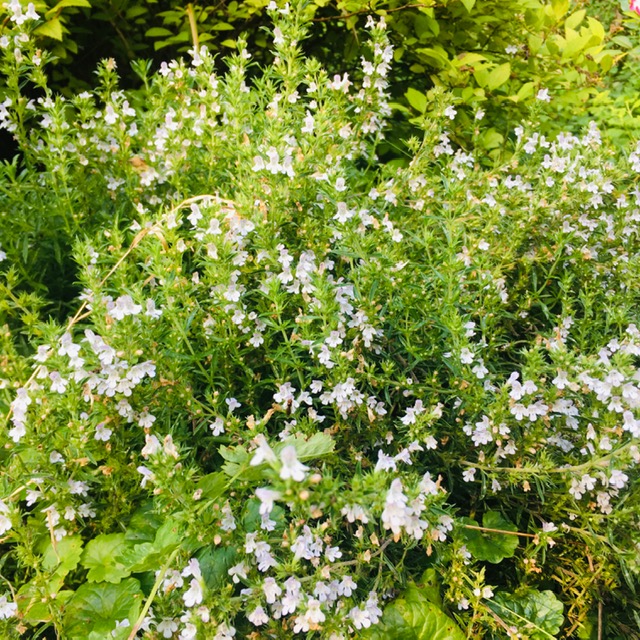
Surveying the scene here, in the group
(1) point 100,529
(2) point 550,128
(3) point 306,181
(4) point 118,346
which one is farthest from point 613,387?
(2) point 550,128

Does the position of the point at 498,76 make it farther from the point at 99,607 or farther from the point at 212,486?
the point at 99,607

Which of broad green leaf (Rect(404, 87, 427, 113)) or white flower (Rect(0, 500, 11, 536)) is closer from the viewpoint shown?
white flower (Rect(0, 500, 11, 536))

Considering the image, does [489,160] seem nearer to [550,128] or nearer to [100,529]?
[550,128]

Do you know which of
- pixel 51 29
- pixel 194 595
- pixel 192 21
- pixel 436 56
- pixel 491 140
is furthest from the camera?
pixel 192 21

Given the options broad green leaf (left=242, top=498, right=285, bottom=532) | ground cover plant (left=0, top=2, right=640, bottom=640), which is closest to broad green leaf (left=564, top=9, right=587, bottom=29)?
ground cover plant (left=0, top=2, right=640, bottom=640)

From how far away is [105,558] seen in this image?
168 cm

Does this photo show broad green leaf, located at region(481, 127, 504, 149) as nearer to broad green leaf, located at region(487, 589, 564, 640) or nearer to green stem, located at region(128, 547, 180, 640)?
broad green leaf, located at region(487, 589, 564, 640)

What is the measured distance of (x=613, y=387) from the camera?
158cm

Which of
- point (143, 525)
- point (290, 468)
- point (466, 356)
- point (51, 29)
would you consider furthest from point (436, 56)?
point (290, 468)

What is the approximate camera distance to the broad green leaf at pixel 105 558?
1633 millimetres

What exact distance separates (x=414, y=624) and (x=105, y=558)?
84cm

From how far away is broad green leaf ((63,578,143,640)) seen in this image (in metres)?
1.57

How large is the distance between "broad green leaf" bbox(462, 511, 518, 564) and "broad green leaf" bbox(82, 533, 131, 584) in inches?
36.9

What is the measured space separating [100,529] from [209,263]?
0.82m
